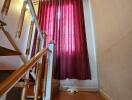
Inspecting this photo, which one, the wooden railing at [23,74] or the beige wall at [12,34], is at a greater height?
the beige wall at [12,34]

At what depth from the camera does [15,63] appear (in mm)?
2838

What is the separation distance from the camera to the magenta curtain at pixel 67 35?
2.97 meters

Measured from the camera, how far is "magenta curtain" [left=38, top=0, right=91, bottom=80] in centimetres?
297

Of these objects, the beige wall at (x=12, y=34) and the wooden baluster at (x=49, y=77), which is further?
the beige wall at (x=12, y=34)

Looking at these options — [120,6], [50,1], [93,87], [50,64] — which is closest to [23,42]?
[50,1]

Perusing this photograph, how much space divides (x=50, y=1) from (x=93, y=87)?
8.83 ft

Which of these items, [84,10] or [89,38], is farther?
[84,10]

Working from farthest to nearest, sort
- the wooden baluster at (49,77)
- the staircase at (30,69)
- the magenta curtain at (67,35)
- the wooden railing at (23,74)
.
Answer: the magenta curtain at (67,35)
the wooden baluster at (49,77)
the staircase at (30,69)
the wooden railing at (23,74)

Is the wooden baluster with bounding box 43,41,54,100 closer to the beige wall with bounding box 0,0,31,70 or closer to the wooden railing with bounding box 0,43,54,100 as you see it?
the wooden railing with bounding box 0,43,54,100

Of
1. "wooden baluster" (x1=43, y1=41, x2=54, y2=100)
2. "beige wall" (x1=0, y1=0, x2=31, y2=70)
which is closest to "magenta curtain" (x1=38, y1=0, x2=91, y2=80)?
"beige wall" (x1=0, y1=0, x2=31, y2=70)

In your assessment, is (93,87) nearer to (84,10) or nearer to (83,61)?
(83,61)

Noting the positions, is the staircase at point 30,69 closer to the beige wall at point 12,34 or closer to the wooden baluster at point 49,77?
the wooden baluster at point 49,77

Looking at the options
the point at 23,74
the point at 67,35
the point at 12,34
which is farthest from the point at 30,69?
the point at 67,35

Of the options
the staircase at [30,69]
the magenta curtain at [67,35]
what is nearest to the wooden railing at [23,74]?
the staircase at [30,69]
